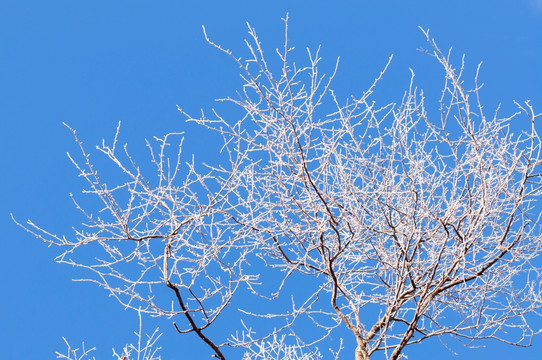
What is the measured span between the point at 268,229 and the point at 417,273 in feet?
4.50

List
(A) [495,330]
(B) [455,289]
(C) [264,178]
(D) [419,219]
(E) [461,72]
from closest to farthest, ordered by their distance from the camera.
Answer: (E) [461,72] < (C) [264,178] < (D) [419,219] < (A) [495,330] < (B) [455,289]

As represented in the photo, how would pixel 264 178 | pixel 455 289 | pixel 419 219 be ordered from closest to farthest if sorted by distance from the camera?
1. pixel 264 178
2. pixel 419 219
3. pixel 455 289

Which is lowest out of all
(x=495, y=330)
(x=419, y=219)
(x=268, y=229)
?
(x=495, y=330)

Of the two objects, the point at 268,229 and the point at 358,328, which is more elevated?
the point at 268,229

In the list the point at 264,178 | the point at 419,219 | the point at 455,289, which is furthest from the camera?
the point at 455,289

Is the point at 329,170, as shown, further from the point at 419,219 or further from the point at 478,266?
the point at 478,266

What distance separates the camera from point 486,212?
4.25 m

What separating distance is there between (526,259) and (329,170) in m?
1.79

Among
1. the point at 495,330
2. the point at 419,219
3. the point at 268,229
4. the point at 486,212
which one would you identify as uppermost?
the point at 268,229

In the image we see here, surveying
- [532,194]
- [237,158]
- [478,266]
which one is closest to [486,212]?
[532,194]

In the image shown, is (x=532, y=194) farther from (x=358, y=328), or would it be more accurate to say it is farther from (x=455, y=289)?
(x=358, y=328)

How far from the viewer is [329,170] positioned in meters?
4.59

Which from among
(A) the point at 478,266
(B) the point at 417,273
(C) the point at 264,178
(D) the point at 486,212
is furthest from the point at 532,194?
(C) the point at 264,178

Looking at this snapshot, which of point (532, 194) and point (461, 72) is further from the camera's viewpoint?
point (532, 194)
